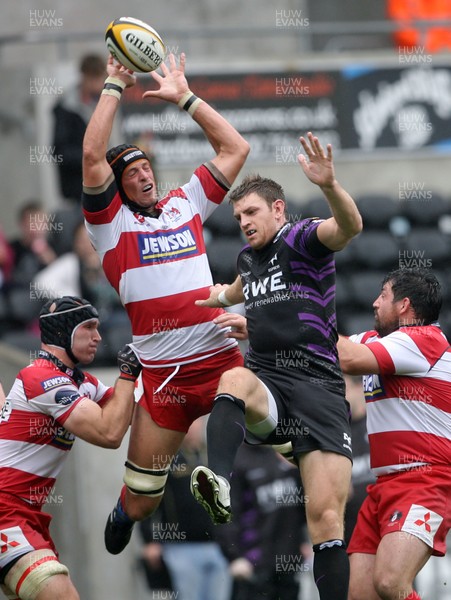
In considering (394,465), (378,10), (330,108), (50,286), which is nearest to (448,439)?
(394,465)

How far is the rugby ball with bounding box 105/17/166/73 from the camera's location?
8.17 metres

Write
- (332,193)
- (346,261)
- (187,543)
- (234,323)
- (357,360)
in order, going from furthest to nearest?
(346,261), (187,543), (234,323), (357,360), (332,193)

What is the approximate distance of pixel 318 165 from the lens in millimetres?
7637

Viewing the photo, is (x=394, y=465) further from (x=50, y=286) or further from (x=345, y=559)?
(x=50, y=286)

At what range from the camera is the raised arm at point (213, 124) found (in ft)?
28.4

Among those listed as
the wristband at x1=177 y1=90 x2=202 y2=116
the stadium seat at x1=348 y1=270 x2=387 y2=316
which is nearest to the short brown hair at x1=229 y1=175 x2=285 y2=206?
the wristband at x1=177 y1=90 x2=202 y2=116

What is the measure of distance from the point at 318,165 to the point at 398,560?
7.99ft

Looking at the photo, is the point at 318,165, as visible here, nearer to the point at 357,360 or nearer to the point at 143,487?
the point at 357,360

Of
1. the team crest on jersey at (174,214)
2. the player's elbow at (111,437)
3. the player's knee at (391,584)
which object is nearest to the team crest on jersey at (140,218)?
the team crest on jersey at (174,214)

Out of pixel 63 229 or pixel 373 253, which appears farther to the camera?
pixel 373 253

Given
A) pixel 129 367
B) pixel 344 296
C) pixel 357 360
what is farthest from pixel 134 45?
pixel 344 296

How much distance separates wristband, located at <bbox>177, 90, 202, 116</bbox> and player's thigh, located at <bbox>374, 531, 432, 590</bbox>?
9.79ft

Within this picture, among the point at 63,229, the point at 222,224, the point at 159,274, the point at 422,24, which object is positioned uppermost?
the point at 422,24

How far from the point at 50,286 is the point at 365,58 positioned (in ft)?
17.9
